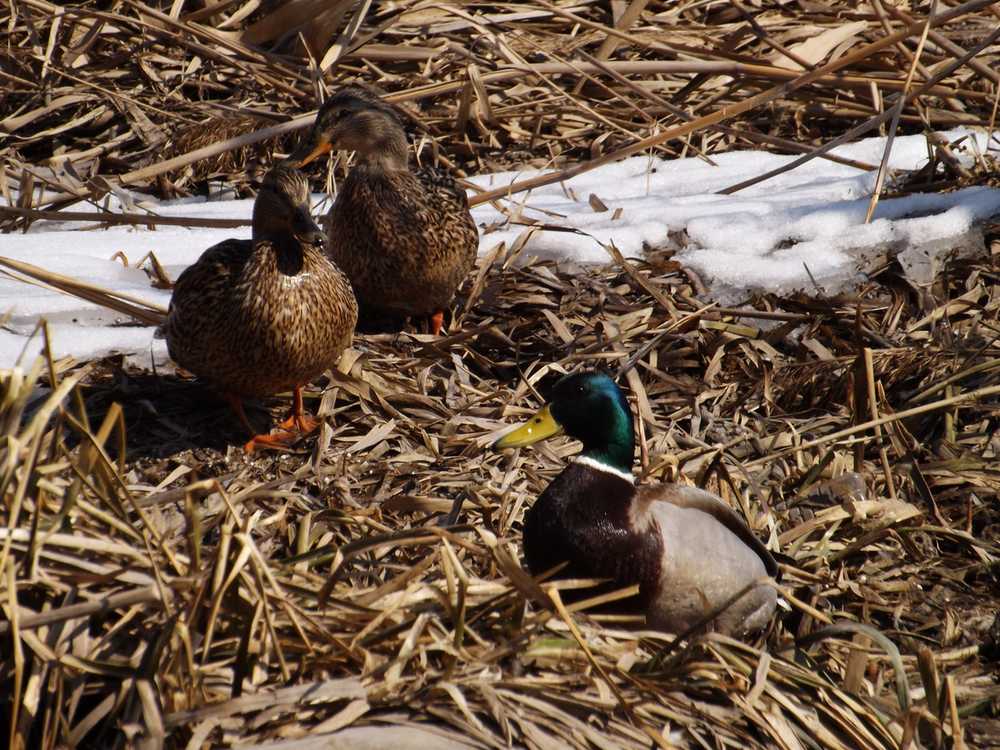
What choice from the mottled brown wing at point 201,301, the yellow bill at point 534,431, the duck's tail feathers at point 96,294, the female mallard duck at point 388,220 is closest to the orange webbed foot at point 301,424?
the mottled brown wing at point 201,301

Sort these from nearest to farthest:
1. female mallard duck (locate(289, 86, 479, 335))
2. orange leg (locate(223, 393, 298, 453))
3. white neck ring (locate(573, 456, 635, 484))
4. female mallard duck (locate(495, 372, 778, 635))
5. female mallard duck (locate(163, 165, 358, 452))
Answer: female mallard duck (locate(495, 372, 778, 635)) → white neck ring (locate(573, 456, 635, 484)) → female mallard duck (locate(163, 165, 358, 452)) → orange leg (locate(223, 393, 298, 453)) → female mallard duck (locate(289, 86, 479, 335))

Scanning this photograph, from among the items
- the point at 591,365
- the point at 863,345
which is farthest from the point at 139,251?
the point at 863,345

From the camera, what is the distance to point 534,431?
10.4 feet

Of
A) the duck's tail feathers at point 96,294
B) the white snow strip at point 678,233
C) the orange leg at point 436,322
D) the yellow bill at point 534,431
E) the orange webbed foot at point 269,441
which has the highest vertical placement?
the duck's tail feathers at point 96,294

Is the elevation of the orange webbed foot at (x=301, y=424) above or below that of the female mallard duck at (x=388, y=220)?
below

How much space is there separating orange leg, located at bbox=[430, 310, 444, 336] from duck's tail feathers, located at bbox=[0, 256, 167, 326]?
96 centimetres

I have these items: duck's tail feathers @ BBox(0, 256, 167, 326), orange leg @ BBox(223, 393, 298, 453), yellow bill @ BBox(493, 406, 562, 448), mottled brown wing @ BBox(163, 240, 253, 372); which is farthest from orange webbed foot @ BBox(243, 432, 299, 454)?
yellow bill @ BBox(493, 406, 562, 448)

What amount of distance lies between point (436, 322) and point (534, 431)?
148cm

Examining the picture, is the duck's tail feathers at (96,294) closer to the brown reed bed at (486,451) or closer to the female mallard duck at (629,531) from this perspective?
the brown reed bed at (486,451)

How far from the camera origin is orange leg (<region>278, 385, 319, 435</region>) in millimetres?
3922

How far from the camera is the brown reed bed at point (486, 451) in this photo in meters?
2.26

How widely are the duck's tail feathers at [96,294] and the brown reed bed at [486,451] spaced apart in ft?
0.75

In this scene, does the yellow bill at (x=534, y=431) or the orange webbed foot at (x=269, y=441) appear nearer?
the yellow bill at (x=534, y=431)

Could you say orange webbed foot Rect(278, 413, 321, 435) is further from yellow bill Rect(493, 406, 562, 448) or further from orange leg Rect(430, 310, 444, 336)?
yellow bill Rect(493, 406, 562, 448)
